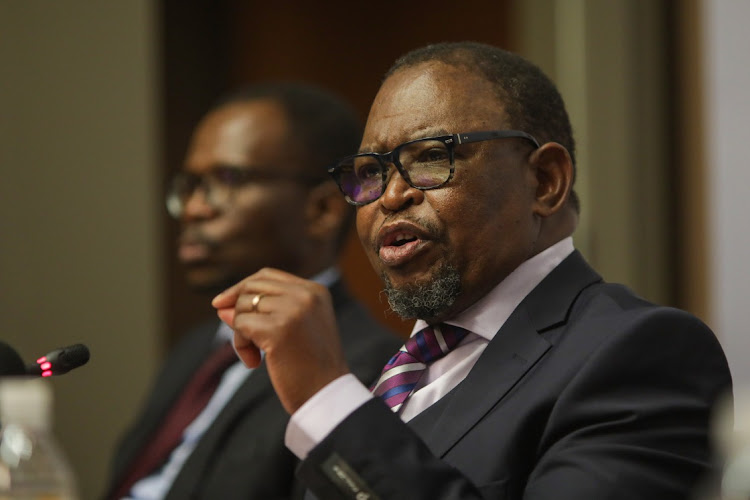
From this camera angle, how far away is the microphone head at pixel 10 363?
4.49ft

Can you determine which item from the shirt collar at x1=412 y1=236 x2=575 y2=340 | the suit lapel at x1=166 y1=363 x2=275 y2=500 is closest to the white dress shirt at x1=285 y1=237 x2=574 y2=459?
the shirt collar at x1=412 y1=236 x2=575 y2=340

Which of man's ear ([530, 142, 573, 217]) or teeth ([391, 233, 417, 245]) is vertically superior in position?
man's ear ([530, 142, 573, 217])

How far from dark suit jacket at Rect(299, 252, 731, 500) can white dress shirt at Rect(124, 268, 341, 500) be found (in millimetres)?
968

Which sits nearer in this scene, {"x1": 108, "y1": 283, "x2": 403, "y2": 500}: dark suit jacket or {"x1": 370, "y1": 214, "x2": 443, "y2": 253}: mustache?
{"x1": 370, "y1": 214, "x2": 443, "y2": 253}: mustache

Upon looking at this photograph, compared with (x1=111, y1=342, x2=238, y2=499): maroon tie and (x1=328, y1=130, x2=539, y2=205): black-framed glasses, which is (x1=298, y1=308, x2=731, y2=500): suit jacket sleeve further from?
(x1=111, y1=342, x2=238, y2=499): maroon tie

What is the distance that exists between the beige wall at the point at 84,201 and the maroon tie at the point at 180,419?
129 cm

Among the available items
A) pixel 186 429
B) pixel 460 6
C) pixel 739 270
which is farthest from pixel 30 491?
pixel 460 6

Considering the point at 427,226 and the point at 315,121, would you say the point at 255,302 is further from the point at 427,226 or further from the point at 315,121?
the point at 315,121

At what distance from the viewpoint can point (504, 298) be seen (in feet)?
5.22

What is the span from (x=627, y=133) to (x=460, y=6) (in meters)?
1.07

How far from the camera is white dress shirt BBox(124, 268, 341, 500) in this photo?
235cm

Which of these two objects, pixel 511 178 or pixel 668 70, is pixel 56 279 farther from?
pixel 511 178

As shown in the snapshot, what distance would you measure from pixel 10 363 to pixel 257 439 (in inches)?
32.1

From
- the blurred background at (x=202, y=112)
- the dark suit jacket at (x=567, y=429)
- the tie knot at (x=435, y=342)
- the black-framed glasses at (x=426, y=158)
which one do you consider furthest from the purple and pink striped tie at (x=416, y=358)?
the blurred background at (x=202, y=112)
